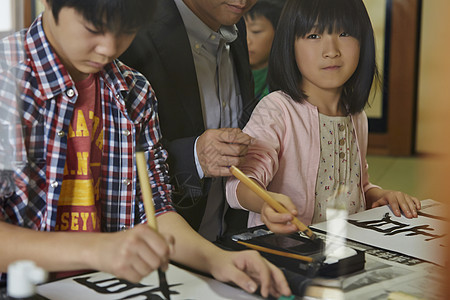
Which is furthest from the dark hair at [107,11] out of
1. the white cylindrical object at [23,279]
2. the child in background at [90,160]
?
the white cylindrical object at [23,279]

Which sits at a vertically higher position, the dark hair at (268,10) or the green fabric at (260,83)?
the dark hair at (268,10)

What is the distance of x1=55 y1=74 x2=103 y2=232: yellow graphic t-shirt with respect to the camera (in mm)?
693

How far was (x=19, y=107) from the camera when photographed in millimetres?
638

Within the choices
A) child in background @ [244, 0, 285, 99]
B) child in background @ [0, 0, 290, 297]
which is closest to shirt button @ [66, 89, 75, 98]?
child in background @ [0, 0, 290, 297]

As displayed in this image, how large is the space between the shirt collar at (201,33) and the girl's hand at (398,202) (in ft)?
1.27

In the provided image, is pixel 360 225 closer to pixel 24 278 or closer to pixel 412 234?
pixel 412 234

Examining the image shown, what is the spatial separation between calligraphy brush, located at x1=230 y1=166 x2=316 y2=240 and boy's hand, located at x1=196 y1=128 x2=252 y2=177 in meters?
0.02

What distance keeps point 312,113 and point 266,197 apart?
19 centimetres

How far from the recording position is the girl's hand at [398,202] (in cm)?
99

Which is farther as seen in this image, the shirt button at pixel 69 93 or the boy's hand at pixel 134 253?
the shirt button at pixel 69 93

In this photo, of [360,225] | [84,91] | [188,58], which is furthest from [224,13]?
[360,225]

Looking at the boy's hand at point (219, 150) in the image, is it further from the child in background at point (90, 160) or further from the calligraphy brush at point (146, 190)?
the calligraphy brush at point (146, 190)

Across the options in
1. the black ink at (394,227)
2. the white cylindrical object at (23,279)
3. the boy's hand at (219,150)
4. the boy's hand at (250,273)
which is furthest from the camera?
the black ink at (394,227)

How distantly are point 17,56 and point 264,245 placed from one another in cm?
36
